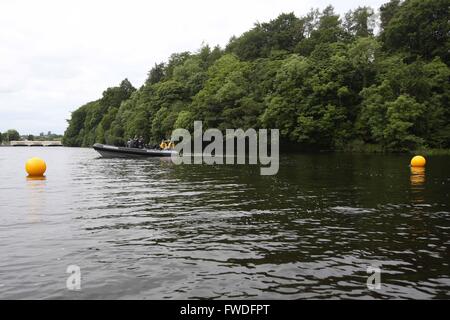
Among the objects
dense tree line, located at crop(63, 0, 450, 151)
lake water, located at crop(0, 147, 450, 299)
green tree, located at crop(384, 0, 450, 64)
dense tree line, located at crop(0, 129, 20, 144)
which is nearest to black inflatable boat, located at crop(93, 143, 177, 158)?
dense tree line, located at crop(63, 0, 450, 151)

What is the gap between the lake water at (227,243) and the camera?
6746 millimetres

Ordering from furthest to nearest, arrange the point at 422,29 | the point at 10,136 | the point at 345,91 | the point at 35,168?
1. the point at 10,136
2. the point at 422,29
3. the point at 345,91
4. the point at 35,168

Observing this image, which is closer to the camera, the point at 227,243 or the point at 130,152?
the point at 227,243

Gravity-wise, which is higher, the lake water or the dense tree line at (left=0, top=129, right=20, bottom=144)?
the dense tree line at (left=0, top=129, right=20, bottom=144)

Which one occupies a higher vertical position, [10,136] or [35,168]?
[10,136]

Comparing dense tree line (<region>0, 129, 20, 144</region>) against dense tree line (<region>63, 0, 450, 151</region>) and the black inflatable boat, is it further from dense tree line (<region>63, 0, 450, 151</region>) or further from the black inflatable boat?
the black inflatable boat

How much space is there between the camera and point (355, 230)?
10484 millimetres

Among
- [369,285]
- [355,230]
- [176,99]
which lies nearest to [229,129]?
[176,99]

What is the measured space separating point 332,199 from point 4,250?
1064 cm

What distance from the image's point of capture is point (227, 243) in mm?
9406

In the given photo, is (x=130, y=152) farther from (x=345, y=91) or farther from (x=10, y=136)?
(x=10, y=136)

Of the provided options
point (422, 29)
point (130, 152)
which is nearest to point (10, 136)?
point (130, 152)

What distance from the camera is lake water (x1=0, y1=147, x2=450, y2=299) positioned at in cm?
675

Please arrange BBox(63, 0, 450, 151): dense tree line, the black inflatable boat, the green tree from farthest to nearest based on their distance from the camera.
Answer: the green tree → BBox(63, 0, 450, 151): dense tree line → the black inflatable boat
